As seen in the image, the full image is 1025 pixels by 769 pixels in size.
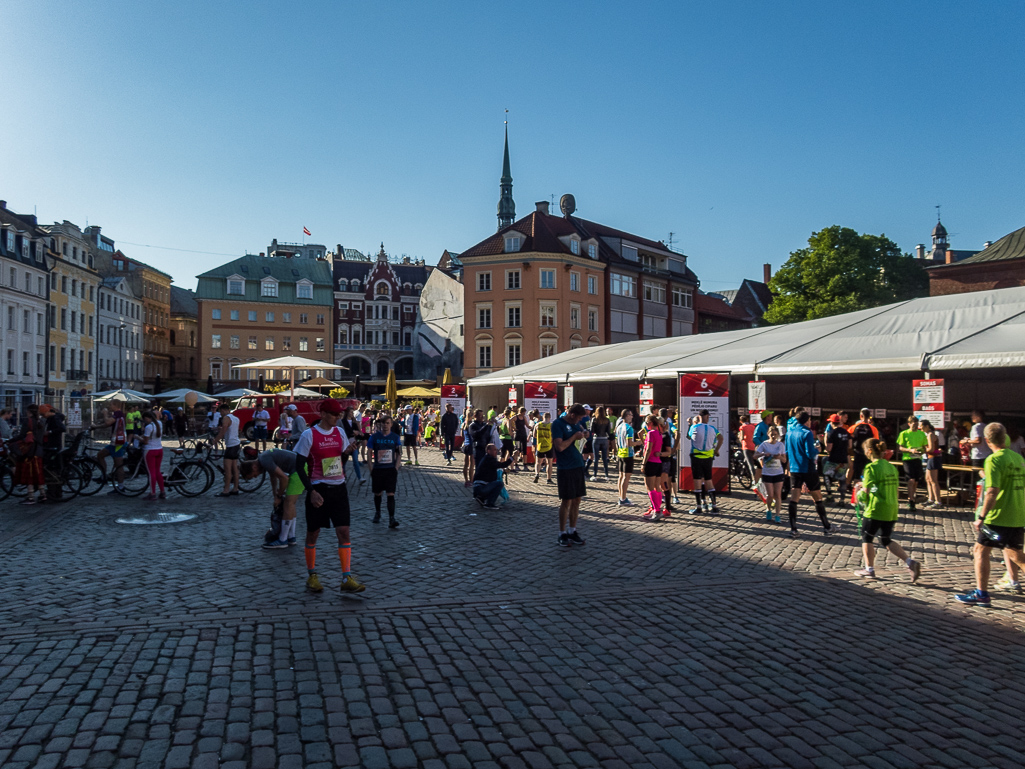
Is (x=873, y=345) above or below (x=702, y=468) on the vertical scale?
above

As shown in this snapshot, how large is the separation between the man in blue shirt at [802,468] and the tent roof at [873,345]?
4.67 metres

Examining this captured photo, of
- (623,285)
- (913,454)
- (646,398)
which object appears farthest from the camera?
(623,285)

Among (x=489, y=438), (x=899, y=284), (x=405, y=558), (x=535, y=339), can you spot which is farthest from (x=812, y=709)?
(x=899, y=284)

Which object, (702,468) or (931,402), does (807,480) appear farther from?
(931,402)

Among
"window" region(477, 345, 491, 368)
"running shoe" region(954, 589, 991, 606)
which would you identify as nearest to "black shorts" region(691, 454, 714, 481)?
"running shoe" region(954, 589, 991, 606)

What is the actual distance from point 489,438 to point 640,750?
10137mm

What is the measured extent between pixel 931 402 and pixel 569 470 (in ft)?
26.4

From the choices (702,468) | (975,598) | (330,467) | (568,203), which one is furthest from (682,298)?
(330,467)

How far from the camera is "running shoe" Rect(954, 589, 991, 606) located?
23.9ft

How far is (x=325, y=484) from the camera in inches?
287

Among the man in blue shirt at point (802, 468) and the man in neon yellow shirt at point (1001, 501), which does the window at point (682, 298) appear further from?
the man in neon yellow shirt at point (1001, 501)

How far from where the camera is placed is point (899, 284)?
48438mm

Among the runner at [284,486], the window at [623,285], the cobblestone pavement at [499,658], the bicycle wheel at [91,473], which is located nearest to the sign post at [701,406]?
the cobblestone pavement at [499,658]

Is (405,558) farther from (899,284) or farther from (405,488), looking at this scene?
(899,284)
